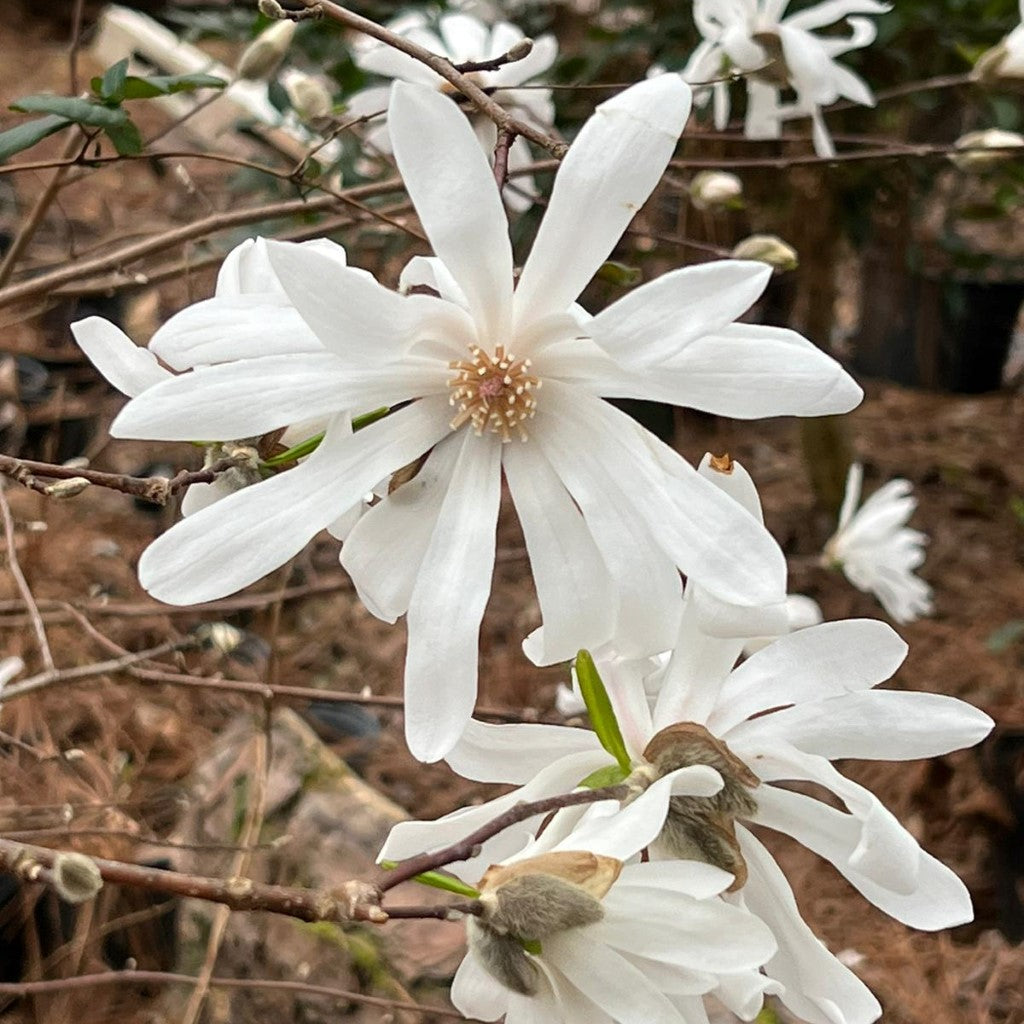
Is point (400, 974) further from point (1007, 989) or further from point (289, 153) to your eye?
point (289, 153)

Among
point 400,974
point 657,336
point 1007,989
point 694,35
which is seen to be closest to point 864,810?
point 657,336

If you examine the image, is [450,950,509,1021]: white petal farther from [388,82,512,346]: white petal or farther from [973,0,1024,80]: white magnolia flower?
[973,0,1024,80]: white magnolia flower

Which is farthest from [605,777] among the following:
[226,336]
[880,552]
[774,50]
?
[880,552]

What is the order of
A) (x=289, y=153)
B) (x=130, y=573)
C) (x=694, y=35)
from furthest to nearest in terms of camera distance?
(x=130, y=573), (x=694, y=35), (x=289, y=153)

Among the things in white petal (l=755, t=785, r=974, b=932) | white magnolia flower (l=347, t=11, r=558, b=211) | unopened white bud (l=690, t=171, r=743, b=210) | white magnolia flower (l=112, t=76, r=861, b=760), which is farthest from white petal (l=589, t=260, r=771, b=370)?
unopened white bud (l=690, t=171, r=743, b=210)

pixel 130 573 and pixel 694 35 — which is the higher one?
pixel 694 35

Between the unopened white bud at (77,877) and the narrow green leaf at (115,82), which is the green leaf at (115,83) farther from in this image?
the unopened white bud at (77,877)
